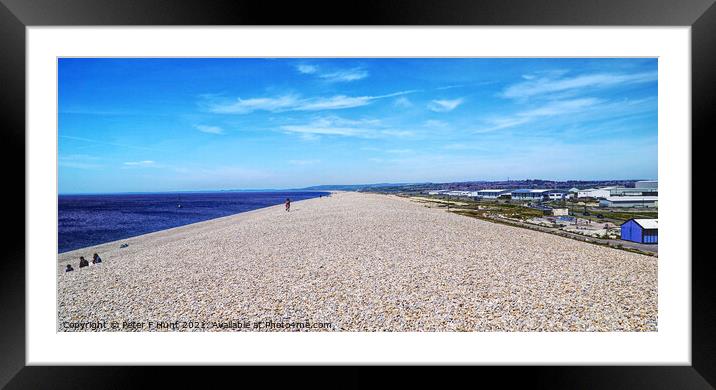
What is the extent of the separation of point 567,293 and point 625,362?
0.85 metres

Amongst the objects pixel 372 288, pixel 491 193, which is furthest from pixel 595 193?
pixel 372 288

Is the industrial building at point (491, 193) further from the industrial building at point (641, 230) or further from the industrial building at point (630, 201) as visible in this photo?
the industrial building at point (641, 230)

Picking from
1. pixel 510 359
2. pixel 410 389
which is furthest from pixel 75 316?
pixel 510 359

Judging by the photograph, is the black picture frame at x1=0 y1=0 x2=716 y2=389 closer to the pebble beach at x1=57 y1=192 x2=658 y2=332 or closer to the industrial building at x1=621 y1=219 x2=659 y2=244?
the pebble beach at x1=57 y1=192 x2=658 y2=332

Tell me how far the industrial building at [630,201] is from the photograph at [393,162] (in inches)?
0.6

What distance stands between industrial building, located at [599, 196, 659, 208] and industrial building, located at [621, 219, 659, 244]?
0.20m

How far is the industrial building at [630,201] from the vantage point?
9.95ft

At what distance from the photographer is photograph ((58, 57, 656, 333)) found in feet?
9.01

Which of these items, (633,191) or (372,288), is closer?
(372,288)

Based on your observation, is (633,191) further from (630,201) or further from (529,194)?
(529,194)
